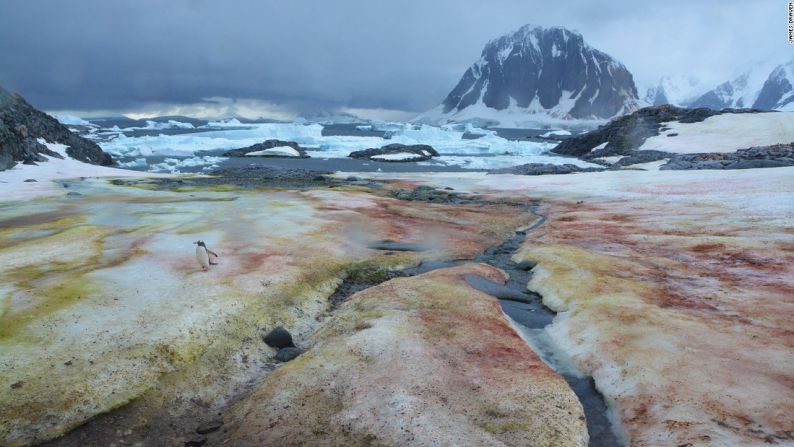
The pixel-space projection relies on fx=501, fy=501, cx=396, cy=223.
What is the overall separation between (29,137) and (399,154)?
236 ft

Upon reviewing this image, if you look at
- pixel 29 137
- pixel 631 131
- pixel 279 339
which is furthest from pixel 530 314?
pixel 631 131

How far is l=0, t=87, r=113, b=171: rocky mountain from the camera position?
229 feet

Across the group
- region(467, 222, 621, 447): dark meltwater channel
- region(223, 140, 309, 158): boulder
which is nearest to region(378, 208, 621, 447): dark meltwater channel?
region(467, 222, 621, 447): dark meltwater channel

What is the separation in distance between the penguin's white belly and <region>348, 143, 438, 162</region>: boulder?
319 ft

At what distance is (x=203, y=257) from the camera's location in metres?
20.4

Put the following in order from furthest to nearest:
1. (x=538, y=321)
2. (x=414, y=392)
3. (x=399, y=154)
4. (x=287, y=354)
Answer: (x=399, y=154), (x=538, y=321), (x=287, y=354), (x=414, y=392)

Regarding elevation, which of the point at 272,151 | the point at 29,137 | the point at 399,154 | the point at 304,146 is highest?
the point at 29,137

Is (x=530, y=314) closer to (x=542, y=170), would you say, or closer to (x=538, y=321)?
(x=538, y=321)

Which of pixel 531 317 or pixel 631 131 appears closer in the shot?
pixel 531 317

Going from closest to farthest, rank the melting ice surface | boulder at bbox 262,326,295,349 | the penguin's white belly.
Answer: boulder at bbox 262,326,295,349 < the penguin's white belly < the melting ice surface

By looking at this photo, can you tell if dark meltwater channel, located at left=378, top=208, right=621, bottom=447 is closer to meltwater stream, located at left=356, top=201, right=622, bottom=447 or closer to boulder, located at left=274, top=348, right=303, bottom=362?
meltwater stream, located at left=356, top=201, right=622, bottom=447

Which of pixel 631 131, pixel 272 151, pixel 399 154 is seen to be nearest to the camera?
pixel 631 131

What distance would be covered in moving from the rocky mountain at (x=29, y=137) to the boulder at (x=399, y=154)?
54.2 meters

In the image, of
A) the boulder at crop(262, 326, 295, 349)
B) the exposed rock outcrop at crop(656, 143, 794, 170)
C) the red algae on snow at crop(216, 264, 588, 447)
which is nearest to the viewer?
the red algae on snow at crop(216, 264, 588, 447)
